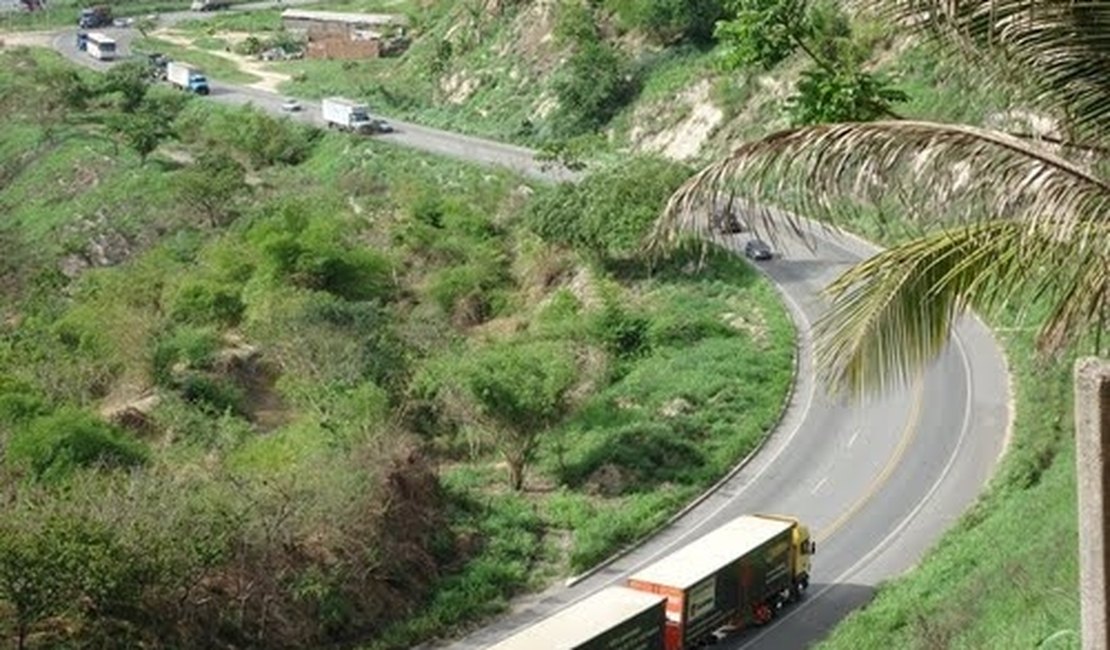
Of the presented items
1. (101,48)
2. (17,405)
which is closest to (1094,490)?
(17,405)

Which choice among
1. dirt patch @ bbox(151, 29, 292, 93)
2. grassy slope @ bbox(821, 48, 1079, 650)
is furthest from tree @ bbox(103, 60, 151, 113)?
grassy slope @ bbox(821, 48, 1079, 650)

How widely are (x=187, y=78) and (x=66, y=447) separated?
71.4 metres

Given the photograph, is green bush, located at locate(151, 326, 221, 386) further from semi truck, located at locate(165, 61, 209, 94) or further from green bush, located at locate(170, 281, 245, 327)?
semi truck, located at locate(165, 61, 209, 94)

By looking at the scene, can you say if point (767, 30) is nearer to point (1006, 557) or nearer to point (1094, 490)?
point (1094, 490)

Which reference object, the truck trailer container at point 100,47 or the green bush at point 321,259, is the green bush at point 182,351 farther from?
the truck trailer container at point 100,47

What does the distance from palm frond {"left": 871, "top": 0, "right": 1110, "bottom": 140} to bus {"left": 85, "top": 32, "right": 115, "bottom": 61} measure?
11458 centimetres

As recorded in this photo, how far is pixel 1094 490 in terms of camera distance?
30.5 ft

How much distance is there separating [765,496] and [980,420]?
665 cm

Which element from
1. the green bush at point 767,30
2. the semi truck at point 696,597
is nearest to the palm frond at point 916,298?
the green bush at point 767,30

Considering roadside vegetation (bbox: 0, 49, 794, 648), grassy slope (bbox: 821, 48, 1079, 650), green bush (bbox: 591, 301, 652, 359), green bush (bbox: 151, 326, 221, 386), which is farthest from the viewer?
green bush (bbox: 591, 301, 652, 359)

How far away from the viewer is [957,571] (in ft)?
95.6

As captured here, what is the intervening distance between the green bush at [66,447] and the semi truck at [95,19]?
10898cm

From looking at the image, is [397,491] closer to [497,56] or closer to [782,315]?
[782,315]

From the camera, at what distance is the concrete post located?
30.0 feet
